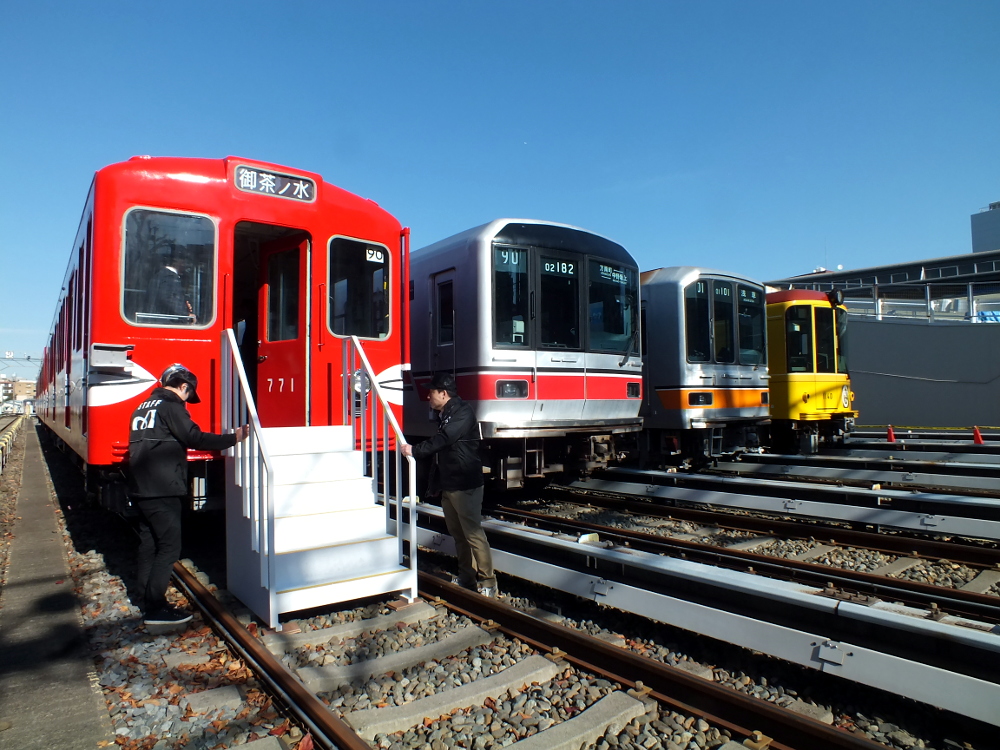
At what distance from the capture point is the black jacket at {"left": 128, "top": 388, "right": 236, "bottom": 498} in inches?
186

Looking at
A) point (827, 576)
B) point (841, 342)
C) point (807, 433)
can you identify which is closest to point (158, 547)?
point (827, 576)

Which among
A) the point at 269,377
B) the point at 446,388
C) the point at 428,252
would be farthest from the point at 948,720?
the point at 428,252

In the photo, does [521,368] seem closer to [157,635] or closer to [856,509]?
[856,509]

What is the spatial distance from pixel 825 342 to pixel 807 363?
1.97 feet

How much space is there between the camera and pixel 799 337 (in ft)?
44.2

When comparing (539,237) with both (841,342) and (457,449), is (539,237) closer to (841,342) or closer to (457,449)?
(457,449)

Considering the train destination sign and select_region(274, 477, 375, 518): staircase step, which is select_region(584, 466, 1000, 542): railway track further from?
the train destination sign

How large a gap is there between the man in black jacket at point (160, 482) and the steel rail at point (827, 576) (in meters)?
4.12

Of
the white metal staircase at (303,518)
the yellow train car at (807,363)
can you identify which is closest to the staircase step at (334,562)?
the white metal staircase at (303,518)

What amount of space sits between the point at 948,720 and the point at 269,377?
6032 mm

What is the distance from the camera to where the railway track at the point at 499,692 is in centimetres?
317

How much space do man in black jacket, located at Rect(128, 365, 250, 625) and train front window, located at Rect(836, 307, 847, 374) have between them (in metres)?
12.5

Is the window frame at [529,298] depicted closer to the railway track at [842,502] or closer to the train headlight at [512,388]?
the train headlight at [512,388]

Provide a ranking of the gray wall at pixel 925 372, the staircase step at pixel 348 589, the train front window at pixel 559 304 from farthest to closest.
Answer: the gray wall at pixel 925 372, the train front window at pixel 559 304, the staircase step at pixel 348 589
